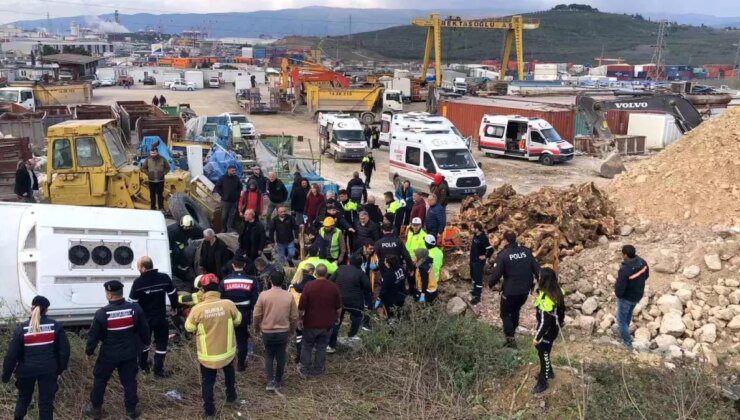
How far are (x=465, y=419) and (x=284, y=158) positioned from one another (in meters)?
12.3

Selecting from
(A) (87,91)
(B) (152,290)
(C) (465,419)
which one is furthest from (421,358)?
(A) (87,91)

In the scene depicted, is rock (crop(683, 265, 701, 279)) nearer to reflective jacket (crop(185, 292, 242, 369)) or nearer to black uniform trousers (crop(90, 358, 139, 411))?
reflective jacket (crop(185, 292, 242, 369))

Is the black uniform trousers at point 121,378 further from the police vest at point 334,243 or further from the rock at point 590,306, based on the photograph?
the rock at point 590,306

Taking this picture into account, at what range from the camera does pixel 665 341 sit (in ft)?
29.8

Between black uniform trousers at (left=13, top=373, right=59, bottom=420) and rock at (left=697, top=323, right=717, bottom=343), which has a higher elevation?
black uniform trousers at (left=13, top=373, right=59, bottom=420)

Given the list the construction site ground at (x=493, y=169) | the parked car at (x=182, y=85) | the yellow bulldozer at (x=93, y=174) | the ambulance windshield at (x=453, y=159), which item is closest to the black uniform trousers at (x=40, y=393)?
the yellow bulldozer at (x=93, y=174)

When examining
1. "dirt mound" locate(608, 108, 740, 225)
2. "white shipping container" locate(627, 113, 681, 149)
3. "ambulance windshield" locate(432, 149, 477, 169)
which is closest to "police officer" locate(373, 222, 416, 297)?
"dirt mound" locate(608, 108, 740, 225)

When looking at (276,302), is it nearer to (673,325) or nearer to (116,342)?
(116,342)

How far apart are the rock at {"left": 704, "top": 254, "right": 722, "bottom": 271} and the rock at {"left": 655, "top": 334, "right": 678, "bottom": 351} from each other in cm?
172

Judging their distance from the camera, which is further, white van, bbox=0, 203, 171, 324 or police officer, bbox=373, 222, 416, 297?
police officer, bbox=373, 222, 416, 297

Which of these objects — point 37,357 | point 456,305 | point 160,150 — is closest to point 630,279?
point 456,305

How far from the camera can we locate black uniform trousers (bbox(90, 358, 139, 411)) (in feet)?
20.8

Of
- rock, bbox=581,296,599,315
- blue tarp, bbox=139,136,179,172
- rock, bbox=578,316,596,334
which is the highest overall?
blue tarp, bbox=139,136,179,172

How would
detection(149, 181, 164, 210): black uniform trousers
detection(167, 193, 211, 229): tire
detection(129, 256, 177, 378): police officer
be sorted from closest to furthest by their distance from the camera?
detection(129, 256, 177, 378): police officer → detection(167, 193, 211, 229): tire → detection(149, 181, 164, 210): black uniform trousers
